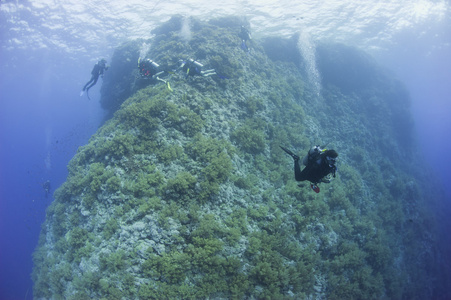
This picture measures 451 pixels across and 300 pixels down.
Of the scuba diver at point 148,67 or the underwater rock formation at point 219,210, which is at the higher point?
the scuba diver at point 148,67

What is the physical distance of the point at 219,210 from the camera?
7355 mm

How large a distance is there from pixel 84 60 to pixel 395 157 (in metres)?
53.9

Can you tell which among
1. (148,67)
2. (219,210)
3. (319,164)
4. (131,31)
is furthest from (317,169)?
(131,31)

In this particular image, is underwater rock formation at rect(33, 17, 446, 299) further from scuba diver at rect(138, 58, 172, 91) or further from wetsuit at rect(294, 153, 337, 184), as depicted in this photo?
wetsuit at rect(294, 153, 337, 184)

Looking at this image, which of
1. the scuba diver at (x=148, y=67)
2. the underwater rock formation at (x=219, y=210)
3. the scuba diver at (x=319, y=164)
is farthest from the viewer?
the scuba diver at (x=148, y=67)

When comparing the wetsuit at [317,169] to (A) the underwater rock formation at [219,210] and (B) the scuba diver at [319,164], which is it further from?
(A) the underwater rock formation at [219,210]

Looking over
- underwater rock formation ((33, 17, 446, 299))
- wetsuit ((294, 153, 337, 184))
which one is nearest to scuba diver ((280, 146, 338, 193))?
wetsuit ((294, 153, 337, 184))

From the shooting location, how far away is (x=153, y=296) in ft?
16.7

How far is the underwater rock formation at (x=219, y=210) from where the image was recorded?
5836 mm

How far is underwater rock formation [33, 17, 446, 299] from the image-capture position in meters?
5.84

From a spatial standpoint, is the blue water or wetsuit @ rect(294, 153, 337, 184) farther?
the blue water

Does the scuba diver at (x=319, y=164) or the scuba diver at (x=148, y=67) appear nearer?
the scuba diver at (x=319, y=164)

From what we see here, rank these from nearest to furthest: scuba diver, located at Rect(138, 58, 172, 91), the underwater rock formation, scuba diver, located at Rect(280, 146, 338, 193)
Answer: scuba diver, located at Rect(280, 146, 338, 193) < the underwater rock formation < scuba diver, located at Rect(138, 58, 172, 91)

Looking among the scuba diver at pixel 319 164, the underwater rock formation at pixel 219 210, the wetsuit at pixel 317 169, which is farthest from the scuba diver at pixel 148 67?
the wetsuit at pixel 317 169
